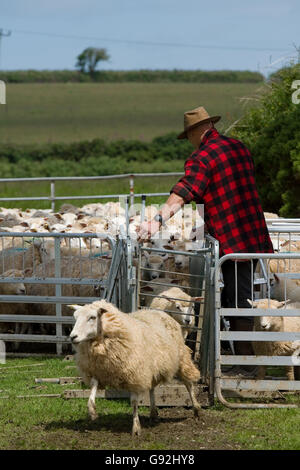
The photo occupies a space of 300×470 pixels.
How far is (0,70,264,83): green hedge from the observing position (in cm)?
7612

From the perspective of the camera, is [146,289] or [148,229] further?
[146,289]

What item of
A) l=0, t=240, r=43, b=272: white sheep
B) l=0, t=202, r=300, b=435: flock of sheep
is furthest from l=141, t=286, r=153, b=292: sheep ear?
l=0, t=240, r=43, b=272: white sheep

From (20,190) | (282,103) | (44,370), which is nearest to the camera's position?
(44,370)

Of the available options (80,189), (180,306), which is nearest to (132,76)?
(80,189)

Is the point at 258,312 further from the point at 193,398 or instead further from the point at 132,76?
the point at 132,76

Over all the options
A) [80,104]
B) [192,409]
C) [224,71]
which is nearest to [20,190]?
[192,409]

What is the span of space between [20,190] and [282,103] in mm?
20977

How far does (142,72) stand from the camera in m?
80.8

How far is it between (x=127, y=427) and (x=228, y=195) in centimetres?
202

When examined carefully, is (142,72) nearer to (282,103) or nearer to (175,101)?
(175,101)

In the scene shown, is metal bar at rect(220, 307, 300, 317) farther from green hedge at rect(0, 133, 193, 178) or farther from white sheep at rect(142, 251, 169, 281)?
green hedge at rect(0, 133, 193, 178)

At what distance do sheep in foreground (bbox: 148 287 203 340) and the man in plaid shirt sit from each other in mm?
401

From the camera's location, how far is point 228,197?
682cm

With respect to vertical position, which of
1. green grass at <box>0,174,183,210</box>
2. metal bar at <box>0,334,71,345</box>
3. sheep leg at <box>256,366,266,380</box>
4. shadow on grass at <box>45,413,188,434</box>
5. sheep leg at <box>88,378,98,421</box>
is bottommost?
metal bar at <box>0,334,71,345</box>
